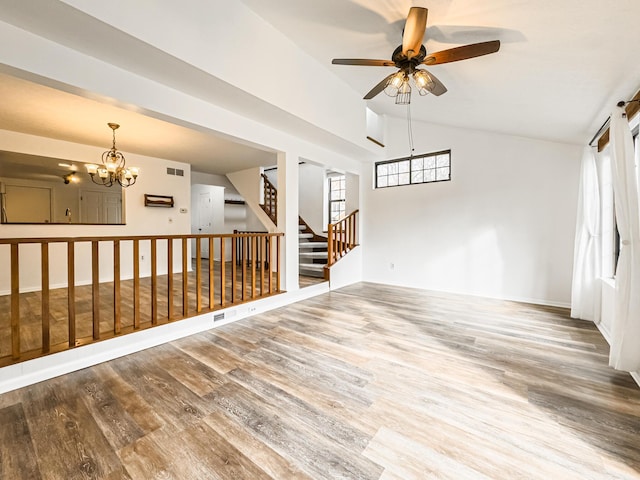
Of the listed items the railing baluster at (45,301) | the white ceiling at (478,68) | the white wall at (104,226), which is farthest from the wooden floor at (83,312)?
the white ceiling at (478,68)

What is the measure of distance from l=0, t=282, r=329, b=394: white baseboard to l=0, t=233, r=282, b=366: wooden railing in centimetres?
6

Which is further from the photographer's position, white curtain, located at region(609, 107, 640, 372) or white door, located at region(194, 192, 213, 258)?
white door, located at region(194, 192, 213, 258)

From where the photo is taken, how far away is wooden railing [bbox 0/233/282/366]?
7.23 ft

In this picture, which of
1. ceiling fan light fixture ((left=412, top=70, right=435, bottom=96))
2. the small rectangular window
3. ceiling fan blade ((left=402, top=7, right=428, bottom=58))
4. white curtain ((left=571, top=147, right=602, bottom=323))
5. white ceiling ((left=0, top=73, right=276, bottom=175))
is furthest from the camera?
the small rectangular window

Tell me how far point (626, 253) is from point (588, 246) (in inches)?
59.1

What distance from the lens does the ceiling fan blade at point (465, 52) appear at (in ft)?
6.53

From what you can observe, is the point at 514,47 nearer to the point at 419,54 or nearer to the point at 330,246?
the point at 419,54

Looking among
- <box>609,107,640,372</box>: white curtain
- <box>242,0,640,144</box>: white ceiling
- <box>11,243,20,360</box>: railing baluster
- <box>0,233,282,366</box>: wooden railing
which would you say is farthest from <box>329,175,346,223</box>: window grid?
<box>11,243,20,360</box>: railing baluster

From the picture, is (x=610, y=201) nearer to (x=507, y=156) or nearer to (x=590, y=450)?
(x=507, y=156)

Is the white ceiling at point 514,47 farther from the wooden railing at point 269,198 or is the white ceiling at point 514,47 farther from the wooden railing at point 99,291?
the wooden railing at point 269,198

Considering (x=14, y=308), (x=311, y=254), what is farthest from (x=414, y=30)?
(x=311, y=254)

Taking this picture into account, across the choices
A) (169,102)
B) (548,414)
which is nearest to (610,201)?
(548,414)

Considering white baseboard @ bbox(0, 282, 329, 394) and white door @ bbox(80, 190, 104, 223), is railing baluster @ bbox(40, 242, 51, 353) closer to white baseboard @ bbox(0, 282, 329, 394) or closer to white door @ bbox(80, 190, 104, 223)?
white baseboard @ bbox(0, 282, 329, 394)

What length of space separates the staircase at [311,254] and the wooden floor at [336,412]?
2.93 meters
